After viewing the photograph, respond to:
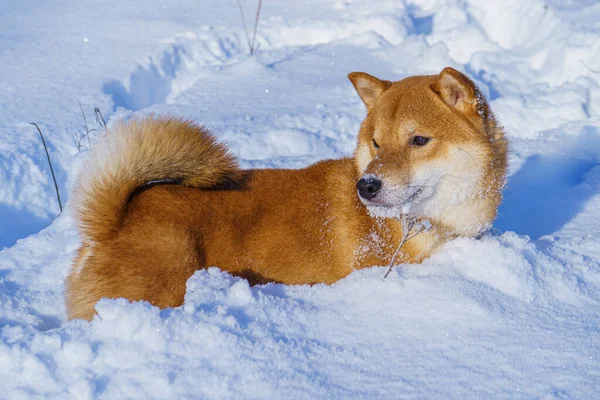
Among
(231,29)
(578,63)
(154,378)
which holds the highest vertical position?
(154,378)

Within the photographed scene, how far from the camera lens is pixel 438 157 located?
2836 mm

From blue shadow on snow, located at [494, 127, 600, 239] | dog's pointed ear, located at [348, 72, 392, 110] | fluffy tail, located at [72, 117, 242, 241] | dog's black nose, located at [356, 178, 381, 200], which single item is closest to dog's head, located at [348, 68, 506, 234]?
dog's black nose, located at [356, 178, 381, 200]

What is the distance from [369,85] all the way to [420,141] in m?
0.56

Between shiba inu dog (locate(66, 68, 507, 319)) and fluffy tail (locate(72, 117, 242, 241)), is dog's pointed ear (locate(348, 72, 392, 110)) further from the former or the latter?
fluffy tail (locate(72, 117, 242, 241))

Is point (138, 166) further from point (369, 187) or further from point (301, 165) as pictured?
point (301, 165)

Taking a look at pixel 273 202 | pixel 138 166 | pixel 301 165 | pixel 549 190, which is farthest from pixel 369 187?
pixel 549 190

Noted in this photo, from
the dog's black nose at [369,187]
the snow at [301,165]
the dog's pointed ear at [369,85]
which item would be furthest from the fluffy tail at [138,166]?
the dog's pointed ear at [369,85]

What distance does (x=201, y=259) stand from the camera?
277 cm

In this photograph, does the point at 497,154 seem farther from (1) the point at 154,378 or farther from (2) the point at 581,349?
(1) the point at 154,378

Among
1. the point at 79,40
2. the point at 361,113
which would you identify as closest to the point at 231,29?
the point at 79,40

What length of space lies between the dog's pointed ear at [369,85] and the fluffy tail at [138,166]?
0.83m

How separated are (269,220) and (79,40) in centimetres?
484

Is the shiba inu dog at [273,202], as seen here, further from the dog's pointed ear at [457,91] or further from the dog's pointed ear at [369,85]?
the dog's pointed ear at [369,85]

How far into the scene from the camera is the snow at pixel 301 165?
6.35ft
